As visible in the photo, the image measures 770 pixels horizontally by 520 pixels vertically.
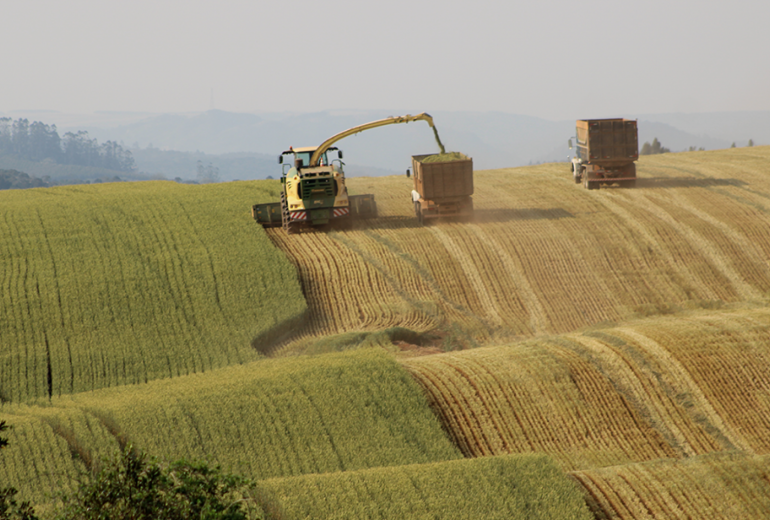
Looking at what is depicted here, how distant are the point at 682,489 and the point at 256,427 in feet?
29.6

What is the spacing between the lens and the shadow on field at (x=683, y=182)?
36.1 meters

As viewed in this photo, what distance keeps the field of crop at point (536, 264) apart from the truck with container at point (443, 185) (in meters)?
0.83

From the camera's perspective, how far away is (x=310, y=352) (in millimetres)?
21016

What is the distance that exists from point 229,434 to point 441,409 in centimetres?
504

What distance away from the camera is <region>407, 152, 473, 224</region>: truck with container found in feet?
95.2

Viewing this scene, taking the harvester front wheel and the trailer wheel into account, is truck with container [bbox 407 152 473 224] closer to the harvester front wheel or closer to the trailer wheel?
the trailer wheel

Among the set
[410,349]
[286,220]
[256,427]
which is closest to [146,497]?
[256,427]

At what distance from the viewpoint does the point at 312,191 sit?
2834 centimetres

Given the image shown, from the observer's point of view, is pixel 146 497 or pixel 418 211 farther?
pixel 418 211

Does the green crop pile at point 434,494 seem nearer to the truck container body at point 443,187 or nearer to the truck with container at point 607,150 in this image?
the truck container body at point 443,187

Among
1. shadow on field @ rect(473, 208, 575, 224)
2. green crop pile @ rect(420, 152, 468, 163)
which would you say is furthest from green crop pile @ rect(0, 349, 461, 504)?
shadow on field @ rect(473, 208, 575, 224)

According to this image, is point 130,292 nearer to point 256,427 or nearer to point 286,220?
point 286,220

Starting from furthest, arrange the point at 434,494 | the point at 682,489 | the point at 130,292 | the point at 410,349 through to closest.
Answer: the point at 130,292 < the point at 410,349 < the point at 682,489 < the point at 434,494

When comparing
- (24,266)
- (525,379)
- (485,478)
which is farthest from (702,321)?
(24,266)
